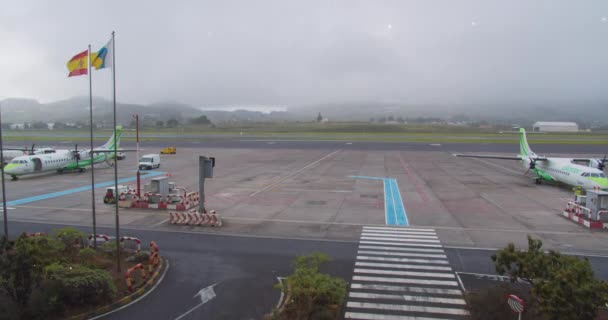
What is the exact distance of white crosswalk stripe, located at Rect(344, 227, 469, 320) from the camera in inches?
517

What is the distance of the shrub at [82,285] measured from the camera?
1330cm

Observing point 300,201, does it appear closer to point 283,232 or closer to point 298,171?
point 283,232

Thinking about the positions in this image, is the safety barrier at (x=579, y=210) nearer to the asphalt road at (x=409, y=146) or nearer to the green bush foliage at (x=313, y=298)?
the green bush foliage at (x=313, y=298)

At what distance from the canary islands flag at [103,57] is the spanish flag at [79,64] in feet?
2.27

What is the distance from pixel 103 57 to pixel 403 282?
54.6 ft

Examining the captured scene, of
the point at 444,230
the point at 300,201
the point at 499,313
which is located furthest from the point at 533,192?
the point at 499,313

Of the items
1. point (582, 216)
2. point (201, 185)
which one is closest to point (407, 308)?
point (201, 185)

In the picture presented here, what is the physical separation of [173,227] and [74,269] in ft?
34.2

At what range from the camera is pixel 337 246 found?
20.3 metres

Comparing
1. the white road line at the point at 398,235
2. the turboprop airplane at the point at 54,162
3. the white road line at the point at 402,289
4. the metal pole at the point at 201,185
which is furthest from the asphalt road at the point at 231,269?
the turboprop airplane at the point at 54,162

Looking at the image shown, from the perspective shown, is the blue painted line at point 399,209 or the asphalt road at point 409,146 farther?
the asphalt road at point 409,146

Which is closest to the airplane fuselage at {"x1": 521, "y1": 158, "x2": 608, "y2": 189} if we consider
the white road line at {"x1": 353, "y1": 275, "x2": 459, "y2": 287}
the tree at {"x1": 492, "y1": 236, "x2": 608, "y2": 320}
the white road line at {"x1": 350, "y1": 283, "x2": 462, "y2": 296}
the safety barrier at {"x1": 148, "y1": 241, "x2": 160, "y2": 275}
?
the white road line at {"x1": 353, "y1": 275, "x2": 459, "y2": 287}

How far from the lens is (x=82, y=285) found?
1343 cm

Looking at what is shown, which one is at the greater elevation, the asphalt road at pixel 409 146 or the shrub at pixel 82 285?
the asphalt road at pixel 409 146
